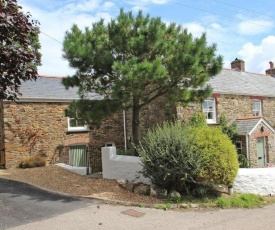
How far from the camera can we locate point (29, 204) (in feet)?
28.4

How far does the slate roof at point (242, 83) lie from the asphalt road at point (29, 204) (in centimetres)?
1169

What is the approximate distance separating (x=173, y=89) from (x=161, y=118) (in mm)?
5376

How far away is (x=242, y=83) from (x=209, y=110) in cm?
580

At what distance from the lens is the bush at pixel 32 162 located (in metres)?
16.0

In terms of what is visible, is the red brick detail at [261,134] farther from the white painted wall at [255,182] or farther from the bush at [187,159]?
the bush at [187,159]

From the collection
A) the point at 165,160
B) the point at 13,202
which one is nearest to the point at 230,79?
the point at 165,160

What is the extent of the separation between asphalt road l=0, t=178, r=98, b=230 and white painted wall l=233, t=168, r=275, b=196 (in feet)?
17.5

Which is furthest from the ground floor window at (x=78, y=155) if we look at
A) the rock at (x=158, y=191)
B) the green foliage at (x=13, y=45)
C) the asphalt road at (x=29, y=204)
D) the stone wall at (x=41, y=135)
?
the green foliage at (x=13, y=45)

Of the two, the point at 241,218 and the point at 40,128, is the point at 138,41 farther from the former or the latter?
the point at 40,128

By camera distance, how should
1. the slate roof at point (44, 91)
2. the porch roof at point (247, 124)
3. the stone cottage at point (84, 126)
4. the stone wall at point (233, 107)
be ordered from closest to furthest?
the stone cottage at point (84, 126), the stone wall at point (233, 107), the porch roof at point (247, 124), the slate roof at point (44, 91)

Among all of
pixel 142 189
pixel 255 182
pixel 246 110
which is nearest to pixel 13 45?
pixel 142 189

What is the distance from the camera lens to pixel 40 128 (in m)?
17.2

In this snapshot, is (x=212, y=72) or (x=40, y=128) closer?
(x=212, y=72)

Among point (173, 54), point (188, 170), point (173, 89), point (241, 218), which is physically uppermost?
point (173, 54)
